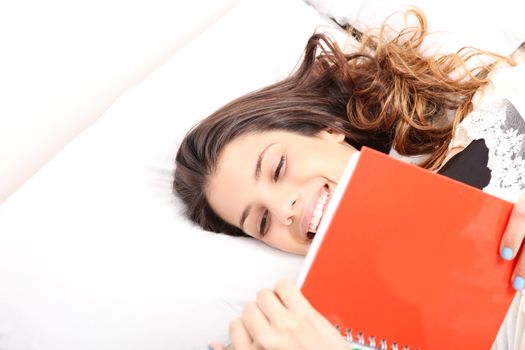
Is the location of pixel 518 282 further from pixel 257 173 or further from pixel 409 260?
pixel 257 173

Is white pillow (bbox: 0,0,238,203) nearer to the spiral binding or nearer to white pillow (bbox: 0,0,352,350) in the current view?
white pillow (bbox: 0,0,352,350)

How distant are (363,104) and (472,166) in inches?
11.5

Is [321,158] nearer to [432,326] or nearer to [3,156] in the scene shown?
[432,326]

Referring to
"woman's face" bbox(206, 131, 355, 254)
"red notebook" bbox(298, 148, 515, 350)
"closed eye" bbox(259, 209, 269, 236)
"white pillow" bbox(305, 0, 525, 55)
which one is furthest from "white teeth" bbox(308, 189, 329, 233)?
"white pillow" bbox(305, 0, 525, 55)

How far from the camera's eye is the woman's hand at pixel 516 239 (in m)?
0.68

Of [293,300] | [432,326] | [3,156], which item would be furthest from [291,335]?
[3,156]

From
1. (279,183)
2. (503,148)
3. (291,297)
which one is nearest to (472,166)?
(503,148)

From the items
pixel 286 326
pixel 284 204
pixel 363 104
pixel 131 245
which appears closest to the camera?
pixel 286 326

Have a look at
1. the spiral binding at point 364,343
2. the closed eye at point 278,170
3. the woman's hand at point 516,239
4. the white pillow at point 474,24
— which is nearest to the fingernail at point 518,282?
the woman's hand at point 516,239

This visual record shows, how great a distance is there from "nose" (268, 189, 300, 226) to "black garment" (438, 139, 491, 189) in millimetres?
339

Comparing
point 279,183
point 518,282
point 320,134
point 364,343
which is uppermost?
point 320,134

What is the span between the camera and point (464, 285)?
0.72 metres

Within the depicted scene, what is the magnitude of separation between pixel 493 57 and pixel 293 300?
0.84m

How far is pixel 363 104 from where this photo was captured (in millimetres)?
1182
